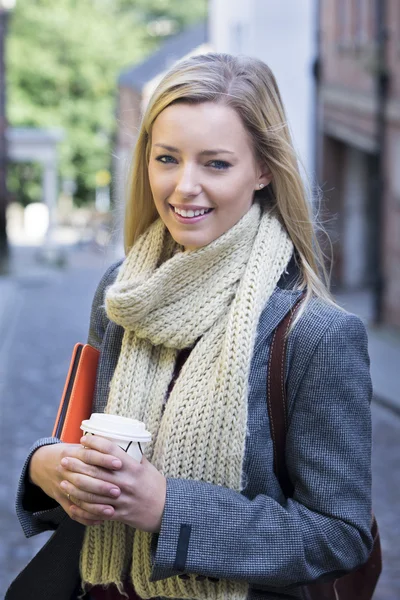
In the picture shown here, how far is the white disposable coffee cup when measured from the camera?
1723 millimetres

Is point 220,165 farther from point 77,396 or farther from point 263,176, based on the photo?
point 77,396

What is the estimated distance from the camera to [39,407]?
28.7ft

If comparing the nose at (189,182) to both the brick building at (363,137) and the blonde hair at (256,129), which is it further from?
the brick building at (363,137)

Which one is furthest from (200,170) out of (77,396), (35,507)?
(35,507)

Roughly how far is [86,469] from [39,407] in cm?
710

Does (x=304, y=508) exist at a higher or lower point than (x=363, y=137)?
higher

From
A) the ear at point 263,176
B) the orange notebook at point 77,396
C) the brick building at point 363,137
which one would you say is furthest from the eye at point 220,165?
the brick building at point 363,137

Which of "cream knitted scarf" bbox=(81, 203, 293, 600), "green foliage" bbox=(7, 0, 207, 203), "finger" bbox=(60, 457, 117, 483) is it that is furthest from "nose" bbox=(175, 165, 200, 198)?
"green foliage" bbox=(7, 0, 207, 203)

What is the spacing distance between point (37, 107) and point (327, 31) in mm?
29878

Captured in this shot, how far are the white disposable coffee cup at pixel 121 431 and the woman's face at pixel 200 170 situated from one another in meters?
0.39

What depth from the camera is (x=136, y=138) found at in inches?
84.0

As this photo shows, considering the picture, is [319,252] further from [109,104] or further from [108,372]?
[109,104]

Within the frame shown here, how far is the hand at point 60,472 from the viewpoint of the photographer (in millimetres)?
1720

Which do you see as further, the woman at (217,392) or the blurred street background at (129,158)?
the blurred street background at (129,158)
